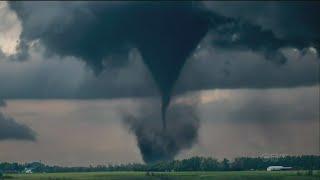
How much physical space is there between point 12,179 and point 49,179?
7084 mm

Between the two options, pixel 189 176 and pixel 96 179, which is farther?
pixel 189 176

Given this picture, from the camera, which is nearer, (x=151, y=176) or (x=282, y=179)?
(x=282, y=179)

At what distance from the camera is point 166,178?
6407 inches

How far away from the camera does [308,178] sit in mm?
153875

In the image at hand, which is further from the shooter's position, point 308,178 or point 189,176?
point 189,176

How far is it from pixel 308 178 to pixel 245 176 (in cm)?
1367

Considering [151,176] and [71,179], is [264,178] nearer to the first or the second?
[151,176]

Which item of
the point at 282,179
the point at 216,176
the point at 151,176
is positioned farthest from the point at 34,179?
the point at 282,179

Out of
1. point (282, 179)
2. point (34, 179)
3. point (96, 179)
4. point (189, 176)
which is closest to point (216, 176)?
point (189, 176)

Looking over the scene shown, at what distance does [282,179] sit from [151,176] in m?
27.7

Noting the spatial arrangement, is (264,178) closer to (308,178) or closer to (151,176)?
(308,178)

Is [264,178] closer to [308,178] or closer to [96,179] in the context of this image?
[308,178]

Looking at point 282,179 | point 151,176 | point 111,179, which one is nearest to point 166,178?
point 151,176

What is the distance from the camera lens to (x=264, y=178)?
15500 centimetres
